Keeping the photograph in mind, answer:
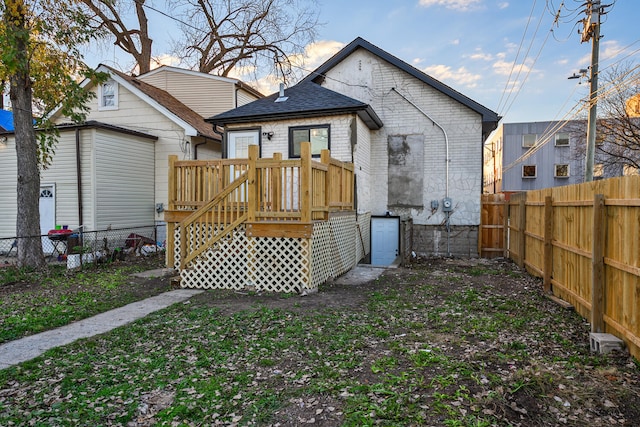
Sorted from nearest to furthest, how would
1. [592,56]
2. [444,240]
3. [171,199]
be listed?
[171,199]
[444,240]
[592,56]

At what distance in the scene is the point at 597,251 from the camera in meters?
4.34

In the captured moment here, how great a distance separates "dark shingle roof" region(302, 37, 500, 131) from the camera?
37.0 ft

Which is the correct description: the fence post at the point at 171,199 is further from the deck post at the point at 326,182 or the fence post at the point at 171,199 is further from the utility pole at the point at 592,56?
the utility pole at the point at 592,56

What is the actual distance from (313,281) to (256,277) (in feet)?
3.44

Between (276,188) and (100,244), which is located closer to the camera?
(276,188)

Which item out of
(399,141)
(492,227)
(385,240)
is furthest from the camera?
(399,141)

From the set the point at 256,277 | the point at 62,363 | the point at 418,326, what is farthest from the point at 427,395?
the point at 256,277

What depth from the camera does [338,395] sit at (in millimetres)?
3225

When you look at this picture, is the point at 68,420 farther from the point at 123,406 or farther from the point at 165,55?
the point at 165,55

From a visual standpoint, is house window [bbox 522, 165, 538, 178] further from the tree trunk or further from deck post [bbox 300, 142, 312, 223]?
the tree trunk

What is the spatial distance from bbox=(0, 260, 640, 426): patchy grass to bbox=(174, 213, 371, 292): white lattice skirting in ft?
→ 4.10

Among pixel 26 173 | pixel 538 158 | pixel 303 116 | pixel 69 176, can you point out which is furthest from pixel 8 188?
pixel 538 158

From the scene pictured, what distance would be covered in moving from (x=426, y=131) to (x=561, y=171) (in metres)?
21.1

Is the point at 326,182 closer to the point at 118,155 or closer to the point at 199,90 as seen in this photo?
the point at 118,155
